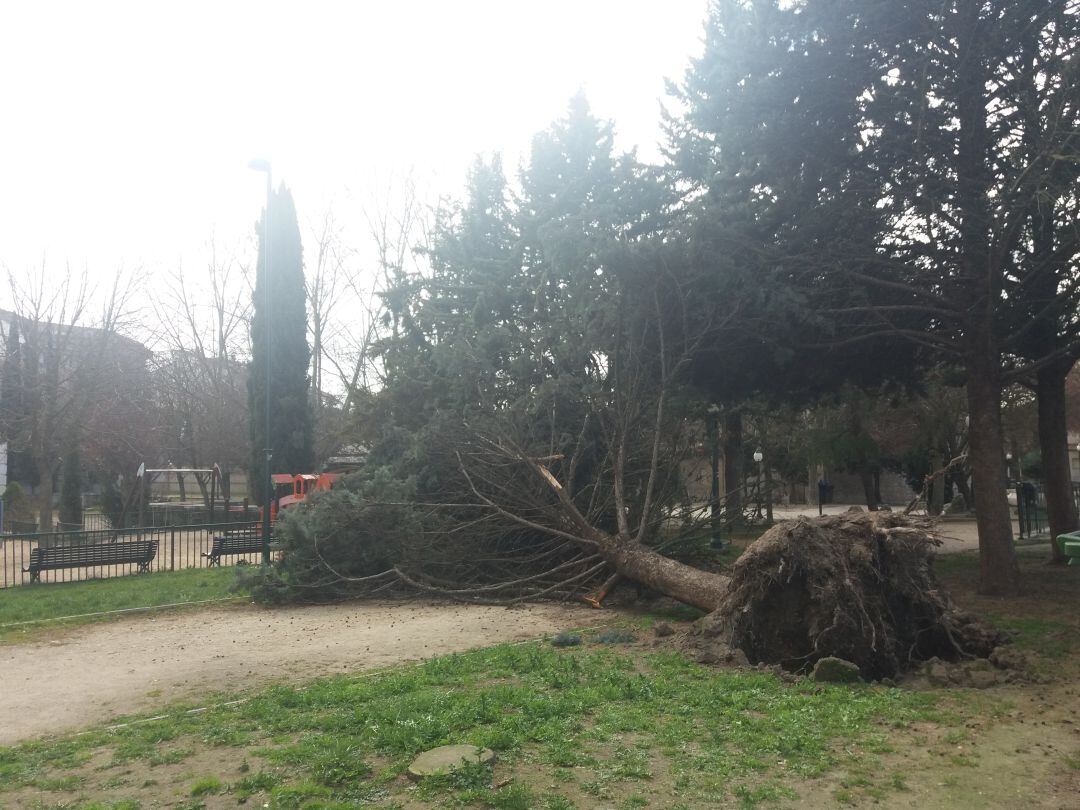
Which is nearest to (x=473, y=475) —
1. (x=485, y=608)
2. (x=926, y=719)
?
(x=485, y=608)

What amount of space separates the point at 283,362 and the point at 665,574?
1957 centimetres

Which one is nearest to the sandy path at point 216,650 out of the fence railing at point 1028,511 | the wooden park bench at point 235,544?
the wooden park bench at point 235,544

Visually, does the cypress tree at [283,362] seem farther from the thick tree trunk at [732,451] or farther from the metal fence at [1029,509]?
the metal fence at [1029,509]

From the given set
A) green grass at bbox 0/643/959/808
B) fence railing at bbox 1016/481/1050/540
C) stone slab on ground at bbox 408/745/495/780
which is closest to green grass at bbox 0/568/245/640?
green grass at bbox 0/643/959/808

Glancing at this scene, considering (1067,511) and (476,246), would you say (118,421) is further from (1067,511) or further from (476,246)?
(1067,511)

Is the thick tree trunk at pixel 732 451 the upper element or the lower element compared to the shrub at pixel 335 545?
upper

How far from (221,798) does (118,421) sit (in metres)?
29.1

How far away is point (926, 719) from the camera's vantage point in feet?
17.9

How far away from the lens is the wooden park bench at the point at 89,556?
15.5 metres

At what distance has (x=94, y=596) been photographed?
44.0ft

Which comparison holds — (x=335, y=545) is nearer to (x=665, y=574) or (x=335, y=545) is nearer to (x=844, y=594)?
(x=665, y=574)

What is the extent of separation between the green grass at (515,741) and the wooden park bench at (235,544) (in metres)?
12.1

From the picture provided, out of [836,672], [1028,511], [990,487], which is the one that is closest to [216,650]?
[836,672]

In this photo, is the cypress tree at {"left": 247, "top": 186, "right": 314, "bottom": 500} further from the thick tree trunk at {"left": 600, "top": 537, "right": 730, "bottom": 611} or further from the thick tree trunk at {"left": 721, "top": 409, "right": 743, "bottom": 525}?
the thick tree trunk at {"left": 600, "top": 537, "right": 730, "bottom": 611}
